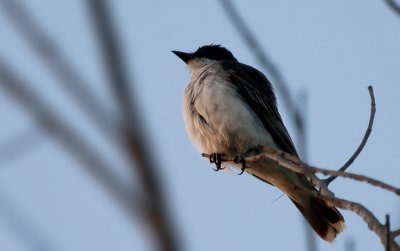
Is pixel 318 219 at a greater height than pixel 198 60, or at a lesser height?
lesser

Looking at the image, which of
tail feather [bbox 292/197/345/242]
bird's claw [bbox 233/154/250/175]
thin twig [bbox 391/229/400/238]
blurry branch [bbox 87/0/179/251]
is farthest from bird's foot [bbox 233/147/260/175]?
blurry branch [bbox 87/0/179/251]

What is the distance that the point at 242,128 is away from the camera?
7527 mm

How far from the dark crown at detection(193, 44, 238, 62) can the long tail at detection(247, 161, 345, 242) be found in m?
2.40

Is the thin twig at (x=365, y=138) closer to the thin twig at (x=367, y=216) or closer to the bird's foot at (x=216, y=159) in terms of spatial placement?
the thin twig at (x=367, y=216)

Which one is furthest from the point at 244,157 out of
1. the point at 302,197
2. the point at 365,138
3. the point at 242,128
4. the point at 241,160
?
the point at 365,138

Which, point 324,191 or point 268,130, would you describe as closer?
point 324,191

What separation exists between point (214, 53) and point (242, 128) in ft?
8.23

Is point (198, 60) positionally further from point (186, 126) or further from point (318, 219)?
point (318, 219)

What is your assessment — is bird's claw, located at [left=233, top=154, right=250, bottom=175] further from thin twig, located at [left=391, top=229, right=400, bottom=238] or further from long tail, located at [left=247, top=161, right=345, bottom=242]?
thin twig, located at [left=391, top=229, right=400, bottom=238]

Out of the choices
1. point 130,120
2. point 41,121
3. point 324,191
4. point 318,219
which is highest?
point 41,121

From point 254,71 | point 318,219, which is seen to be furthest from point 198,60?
point 318,219

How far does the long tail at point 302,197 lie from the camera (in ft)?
23.1

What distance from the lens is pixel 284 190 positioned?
775cm

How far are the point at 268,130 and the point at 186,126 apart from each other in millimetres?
991
